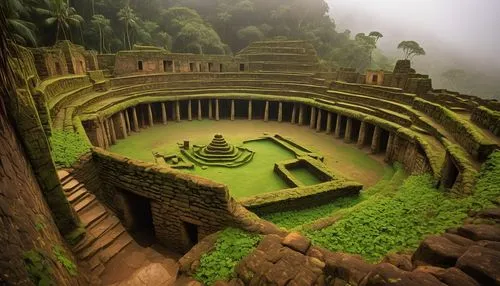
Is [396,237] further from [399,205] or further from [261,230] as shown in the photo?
[261,230]

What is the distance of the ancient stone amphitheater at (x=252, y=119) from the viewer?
398 centimetres

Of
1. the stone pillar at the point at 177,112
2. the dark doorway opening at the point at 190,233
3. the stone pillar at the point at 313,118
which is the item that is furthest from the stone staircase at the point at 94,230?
the stone pillar at the point at 313,118

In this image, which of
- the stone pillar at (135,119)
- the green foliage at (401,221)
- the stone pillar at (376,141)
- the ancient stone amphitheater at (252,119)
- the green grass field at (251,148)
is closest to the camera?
the ancient stone amphitheater at (252,119)

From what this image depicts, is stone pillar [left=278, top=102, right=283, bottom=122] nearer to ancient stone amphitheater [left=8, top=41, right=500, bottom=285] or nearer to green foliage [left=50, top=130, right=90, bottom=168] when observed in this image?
ancient stone amphitheater [left=8, top=41, right=500, bottom=285]

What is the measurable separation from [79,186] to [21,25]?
66.2 ft

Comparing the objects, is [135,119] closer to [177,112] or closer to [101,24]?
[177,112]

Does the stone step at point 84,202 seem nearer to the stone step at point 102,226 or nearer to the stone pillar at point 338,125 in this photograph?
the stone step at point 102,226

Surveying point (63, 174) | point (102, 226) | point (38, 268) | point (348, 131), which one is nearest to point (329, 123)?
point (348, 131)

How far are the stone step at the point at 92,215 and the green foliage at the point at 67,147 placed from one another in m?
1.59

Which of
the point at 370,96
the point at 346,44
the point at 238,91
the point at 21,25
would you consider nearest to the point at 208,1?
the point at 346,44

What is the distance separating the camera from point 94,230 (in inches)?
287

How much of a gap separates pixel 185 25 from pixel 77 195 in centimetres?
3657

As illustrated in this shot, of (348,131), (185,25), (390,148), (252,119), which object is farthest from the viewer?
(185,25)

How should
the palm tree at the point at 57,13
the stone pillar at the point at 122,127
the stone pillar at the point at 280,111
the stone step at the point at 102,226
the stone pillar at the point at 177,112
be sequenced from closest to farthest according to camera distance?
the stone step at the point at 102,226
the stone pillar at the point at 122,127
the stone pillar at the point at 177,112
the palm tree at the point at 57,13
the stone pillar at the point at 280,111
